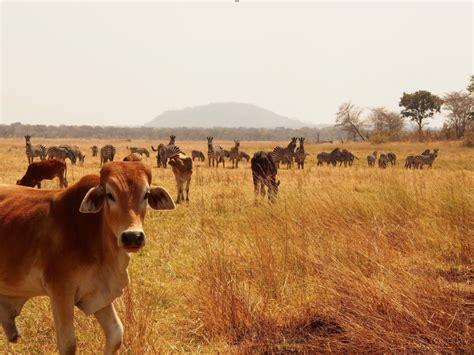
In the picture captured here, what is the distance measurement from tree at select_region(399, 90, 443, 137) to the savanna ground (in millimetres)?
56716

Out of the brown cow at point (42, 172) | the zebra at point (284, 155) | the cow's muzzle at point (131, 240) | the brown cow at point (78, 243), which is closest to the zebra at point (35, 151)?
the zebra at point (284, 155)

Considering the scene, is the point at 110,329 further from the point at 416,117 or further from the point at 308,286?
the point at 416,117

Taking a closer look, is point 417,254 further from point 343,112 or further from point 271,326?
A: point 343,112

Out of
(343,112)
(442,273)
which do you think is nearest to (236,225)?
(442,273)

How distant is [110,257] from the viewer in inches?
141

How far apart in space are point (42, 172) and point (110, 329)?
491 inches

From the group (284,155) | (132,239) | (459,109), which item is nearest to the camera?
(132,239)

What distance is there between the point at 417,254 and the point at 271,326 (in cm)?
267

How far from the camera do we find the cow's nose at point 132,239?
312cm

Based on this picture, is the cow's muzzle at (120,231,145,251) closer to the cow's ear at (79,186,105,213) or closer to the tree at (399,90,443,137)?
the cow's ear at (79,186,105,213)

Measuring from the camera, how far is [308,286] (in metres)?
5.28

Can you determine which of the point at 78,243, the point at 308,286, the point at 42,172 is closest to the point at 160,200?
the point at 78,243

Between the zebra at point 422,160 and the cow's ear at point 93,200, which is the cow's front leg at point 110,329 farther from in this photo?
the zebra at point 422,160

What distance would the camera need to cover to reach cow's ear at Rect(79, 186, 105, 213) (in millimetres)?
3377
